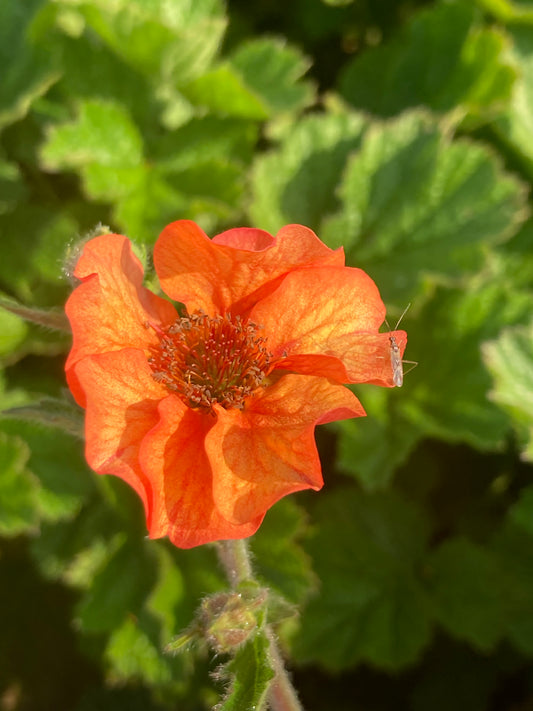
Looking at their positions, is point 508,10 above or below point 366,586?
above

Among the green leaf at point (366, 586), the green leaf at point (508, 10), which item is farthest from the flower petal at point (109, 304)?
the green leaf at point (508, 10)

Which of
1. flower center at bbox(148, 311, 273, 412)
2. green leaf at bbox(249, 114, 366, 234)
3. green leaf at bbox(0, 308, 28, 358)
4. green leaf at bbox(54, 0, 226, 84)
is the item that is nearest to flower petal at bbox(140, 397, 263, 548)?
flower center at bbox(148, 311, 273, 412)

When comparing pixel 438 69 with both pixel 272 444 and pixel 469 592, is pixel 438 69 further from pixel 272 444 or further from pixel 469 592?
pixel 272 444

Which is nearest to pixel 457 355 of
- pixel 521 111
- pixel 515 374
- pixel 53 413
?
pixel 515 374

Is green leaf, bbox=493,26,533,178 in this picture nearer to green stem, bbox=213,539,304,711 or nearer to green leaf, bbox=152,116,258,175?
green leaf, bbox=152,116,258,175

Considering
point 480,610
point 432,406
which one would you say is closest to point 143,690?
point 480,610

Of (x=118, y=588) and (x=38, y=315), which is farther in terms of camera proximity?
(x=118, y=588)

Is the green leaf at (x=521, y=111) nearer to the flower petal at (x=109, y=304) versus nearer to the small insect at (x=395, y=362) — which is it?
the small insect at (x=395, y=362)

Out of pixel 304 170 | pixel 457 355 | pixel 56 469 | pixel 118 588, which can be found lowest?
pixel 118 588

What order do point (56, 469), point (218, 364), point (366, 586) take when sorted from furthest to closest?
1. point (366, 586)
2. point (56, 469)
3. point (218, 364)
